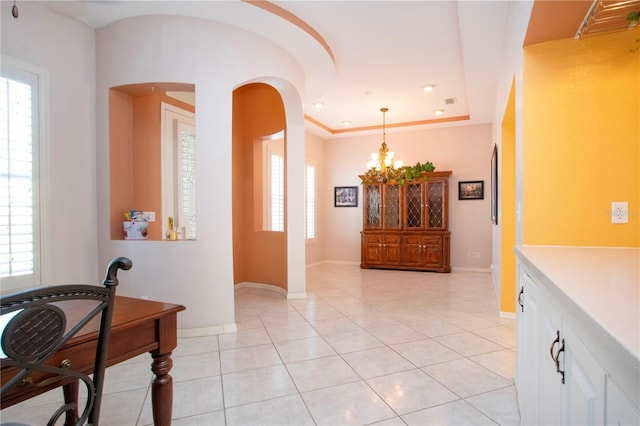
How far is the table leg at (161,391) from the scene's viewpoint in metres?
1.49

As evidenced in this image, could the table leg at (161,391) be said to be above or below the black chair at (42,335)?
below

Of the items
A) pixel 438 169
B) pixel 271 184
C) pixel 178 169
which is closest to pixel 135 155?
pixel 178 169

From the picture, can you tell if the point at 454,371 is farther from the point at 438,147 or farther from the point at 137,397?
the point at 438,147

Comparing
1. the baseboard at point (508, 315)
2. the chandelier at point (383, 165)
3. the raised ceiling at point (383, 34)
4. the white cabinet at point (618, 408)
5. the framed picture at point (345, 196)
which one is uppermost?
the raised ceiling at point (383, 34)

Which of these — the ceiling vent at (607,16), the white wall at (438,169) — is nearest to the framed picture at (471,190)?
the white wall at (438,169)

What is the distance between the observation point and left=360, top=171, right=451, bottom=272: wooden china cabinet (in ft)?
22.0

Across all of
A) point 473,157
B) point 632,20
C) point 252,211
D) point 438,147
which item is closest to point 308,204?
point 252,211

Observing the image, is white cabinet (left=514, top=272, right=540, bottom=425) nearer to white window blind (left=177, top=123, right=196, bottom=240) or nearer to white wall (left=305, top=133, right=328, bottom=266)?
white window blind (left=177, top=123, right=196, bottom=240)

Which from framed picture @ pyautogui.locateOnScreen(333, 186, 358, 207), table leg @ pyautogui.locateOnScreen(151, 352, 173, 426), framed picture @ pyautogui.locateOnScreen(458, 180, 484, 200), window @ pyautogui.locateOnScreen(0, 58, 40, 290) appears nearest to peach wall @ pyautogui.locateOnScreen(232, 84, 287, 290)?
window @ pyautogui.locateOnScreen(0, 58, 40, 290)

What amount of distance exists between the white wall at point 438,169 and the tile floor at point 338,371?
9.19 feet

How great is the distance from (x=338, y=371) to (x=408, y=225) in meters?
4.84

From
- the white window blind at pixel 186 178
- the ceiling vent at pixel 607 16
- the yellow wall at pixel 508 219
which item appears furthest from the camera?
the white window blind at pixel 186 178

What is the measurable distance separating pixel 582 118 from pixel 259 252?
4.24 metres

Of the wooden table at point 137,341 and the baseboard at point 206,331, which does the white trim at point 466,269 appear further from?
the wooden table at point 137,341
